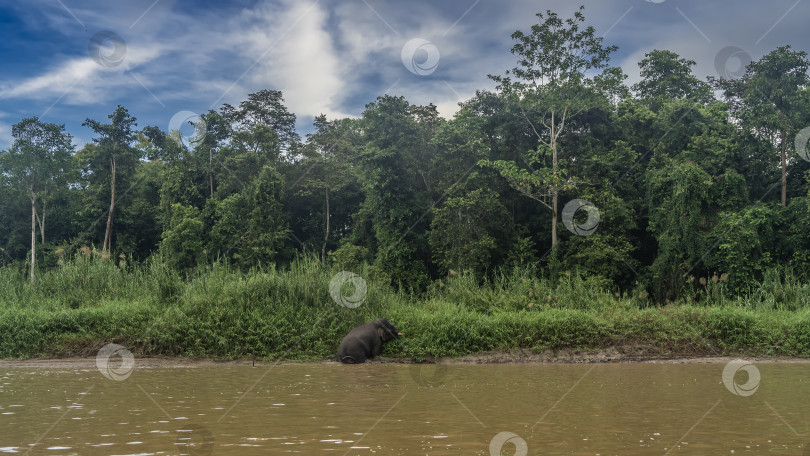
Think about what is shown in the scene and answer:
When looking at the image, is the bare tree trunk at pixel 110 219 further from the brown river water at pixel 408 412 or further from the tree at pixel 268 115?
the brown river water at pixel 408 412

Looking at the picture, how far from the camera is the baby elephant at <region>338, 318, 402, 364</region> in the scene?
13.1 meters

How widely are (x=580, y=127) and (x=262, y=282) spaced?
21.3 meters

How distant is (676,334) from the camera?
570 inches

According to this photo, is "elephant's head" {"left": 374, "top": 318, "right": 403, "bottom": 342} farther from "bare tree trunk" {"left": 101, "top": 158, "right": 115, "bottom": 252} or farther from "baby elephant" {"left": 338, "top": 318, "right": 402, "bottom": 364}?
"bare tree trunk" {"left": 101, "top": 158, "right": 115, "bottom": 252}

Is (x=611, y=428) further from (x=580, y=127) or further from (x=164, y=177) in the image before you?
(x=164, y=177)

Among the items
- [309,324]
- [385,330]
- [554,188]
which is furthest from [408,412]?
[554,188]

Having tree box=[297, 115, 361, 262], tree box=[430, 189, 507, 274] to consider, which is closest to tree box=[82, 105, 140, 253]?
tree box=[297, 115, 361, 262]

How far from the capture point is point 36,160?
39.8m

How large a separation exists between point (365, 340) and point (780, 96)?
70.6 ft

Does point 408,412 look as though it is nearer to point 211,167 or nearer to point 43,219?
point 211,167

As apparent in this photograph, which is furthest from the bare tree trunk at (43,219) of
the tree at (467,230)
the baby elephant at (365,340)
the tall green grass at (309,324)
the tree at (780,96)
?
the tree at (780,96)

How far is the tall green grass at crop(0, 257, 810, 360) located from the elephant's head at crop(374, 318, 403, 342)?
239mm

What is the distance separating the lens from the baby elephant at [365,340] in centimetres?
1310

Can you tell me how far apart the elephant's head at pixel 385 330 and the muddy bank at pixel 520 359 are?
50 centimetres
